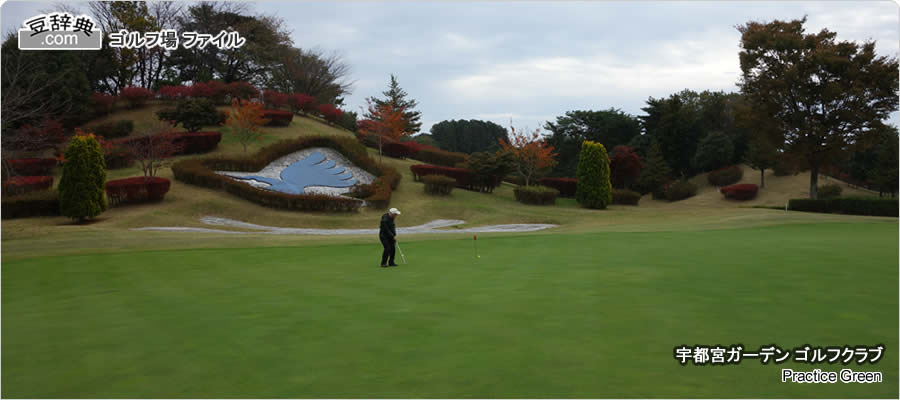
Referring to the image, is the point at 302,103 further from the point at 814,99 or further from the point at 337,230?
the point at 814,99

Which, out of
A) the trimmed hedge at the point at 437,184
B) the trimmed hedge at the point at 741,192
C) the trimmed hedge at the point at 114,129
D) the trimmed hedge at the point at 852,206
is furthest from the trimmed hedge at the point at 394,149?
the trimmed hedge at the point at 852,206

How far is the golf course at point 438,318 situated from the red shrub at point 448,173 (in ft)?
79.9

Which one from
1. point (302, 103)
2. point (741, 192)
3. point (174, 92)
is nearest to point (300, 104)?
point (302, 103)

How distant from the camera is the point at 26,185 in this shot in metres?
30.9

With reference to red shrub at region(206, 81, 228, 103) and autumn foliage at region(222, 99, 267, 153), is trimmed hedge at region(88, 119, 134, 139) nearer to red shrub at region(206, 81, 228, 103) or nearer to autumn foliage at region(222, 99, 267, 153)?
autumn foliage at region(222, 99, 267, 153)

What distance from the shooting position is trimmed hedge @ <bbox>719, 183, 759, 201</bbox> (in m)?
50.0

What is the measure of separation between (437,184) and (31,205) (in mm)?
21340

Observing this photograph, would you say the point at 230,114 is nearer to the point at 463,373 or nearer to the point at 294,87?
the point at 294,87

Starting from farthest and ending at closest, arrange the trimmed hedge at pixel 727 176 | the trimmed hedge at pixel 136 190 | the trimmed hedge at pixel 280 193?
the trimmed hedge at pixel 727 176
the trimmed hedge at pixel 280 193
the trimmed hedge at pixel 136 190

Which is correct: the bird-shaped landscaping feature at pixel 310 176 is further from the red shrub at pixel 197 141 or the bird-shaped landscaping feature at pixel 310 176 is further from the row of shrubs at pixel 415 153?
the row of shrubs at pixel 415 153

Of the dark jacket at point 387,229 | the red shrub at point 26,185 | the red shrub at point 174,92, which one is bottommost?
the dark jacket at point 387,229

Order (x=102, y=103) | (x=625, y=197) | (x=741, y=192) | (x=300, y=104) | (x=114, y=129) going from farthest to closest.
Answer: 1. (x=300, y=104)
2. (x=741, y=192)
3. (x=625, y=197)
4. (x=102, y=103)
5. (x=114, y=129)

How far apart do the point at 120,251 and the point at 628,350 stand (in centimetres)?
1560

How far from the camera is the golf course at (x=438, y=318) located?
18.5ft
